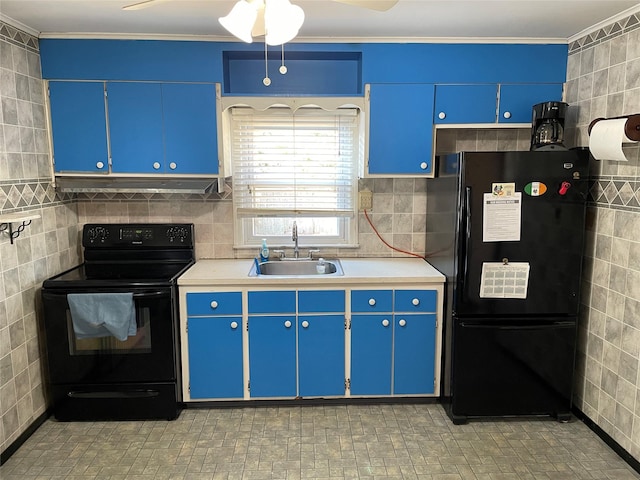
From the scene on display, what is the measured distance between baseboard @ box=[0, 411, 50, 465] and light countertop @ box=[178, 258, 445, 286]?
45.2 inches

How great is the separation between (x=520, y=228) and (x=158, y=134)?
222 centimetres

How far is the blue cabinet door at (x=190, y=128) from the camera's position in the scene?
2916 millimetres

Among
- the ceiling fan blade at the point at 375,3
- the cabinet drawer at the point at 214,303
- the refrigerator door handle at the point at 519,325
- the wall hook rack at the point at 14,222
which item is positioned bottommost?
the refrigerator door handle at the point at 519,325

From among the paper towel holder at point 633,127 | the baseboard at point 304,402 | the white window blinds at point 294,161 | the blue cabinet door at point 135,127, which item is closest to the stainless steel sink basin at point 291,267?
the white window blinds at point 294,161

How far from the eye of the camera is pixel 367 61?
116 inches

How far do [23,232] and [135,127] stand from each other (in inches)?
34.7

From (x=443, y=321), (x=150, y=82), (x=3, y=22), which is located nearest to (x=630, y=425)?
(x=443, y=321)

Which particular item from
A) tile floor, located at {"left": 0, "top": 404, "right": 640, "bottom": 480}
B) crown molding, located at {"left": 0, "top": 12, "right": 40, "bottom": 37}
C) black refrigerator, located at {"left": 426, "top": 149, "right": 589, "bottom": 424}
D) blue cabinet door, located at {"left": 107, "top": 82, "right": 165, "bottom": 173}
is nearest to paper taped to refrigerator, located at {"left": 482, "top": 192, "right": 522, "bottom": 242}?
black refrigerator, located at {"left": 426, "top": 149, "right": 589, "bottom": 424}

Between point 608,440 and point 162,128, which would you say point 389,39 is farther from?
point 608,440

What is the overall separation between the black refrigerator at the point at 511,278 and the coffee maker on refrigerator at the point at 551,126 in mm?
→ 203

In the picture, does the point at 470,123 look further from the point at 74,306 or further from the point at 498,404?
the point at 74,306

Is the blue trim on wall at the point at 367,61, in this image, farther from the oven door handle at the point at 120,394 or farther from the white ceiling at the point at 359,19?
the oven door handle at the point at 120,394

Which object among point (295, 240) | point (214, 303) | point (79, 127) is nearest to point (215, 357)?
point (214, 303)

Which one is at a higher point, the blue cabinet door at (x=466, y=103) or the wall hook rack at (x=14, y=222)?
the blue cabinet door at (x=466, y=103)
